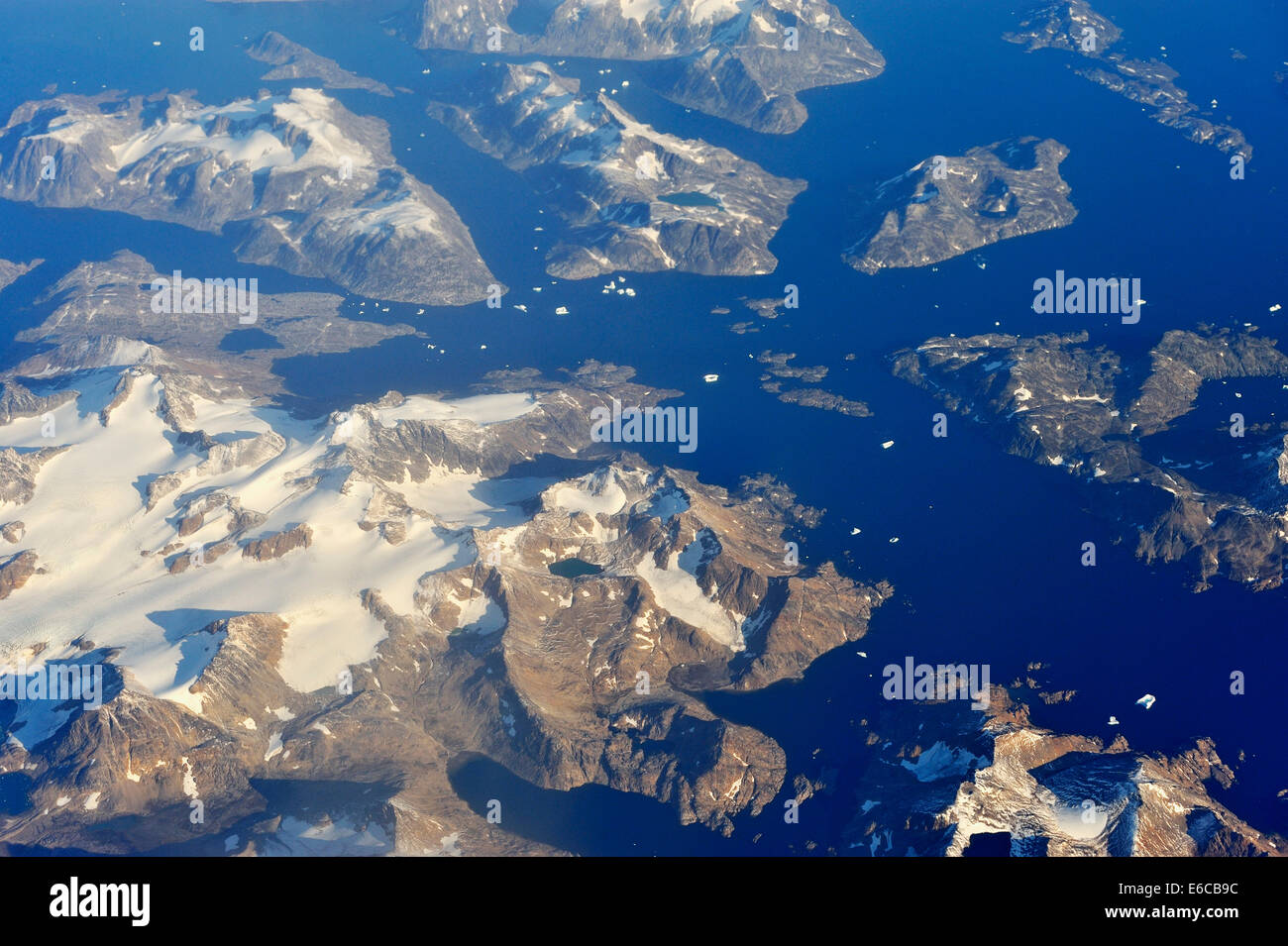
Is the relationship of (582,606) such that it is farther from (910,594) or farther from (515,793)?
(910,594)

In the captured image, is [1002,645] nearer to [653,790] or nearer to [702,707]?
[702,707]

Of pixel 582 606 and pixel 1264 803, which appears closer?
pixel 1264 803

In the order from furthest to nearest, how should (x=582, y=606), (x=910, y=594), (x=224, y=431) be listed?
(x=224, y=431)
(x=910, y=594)
(x=582, y=606)

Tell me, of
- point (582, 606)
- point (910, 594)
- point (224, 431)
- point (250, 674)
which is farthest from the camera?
point (224, 431)

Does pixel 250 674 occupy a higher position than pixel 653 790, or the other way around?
pixel 250 674

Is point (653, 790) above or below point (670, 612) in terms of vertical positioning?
below

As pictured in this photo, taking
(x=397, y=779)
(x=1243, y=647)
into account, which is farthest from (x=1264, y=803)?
(x=397, y=779)

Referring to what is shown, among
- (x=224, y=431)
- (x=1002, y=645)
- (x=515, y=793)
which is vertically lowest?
(x=515, y=793)

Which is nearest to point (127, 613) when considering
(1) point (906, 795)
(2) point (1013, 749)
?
(1) point (906, 795)

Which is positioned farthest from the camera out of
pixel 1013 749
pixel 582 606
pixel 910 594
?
pixel 910 594
